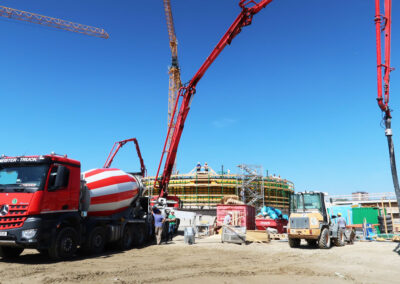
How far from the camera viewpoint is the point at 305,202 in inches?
645

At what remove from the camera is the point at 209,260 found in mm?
10539

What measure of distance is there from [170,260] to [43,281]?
4.28 meters

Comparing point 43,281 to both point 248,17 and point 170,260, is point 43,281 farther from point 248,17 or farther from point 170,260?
point 248,17

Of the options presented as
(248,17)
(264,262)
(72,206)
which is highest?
(248,17)

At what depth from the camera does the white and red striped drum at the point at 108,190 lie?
12.5m

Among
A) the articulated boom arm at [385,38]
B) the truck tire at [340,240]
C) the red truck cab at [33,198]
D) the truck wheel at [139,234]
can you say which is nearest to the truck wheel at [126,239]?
the truck wheel at [139,234]

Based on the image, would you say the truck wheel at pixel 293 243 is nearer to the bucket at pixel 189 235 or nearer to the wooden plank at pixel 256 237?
the wooden plank at pixel 256 237

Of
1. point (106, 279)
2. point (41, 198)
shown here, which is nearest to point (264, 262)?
point (106, 279)

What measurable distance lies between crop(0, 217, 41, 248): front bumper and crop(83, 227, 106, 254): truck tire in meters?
2.60

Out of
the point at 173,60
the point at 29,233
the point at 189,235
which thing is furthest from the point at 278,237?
the point at 173,60

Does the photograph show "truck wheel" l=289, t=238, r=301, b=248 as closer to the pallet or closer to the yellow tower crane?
the pallet

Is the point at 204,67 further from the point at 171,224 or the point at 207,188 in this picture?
the point at 207,188

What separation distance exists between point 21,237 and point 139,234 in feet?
22.5

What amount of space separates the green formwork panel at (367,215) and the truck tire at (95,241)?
74.9ft
